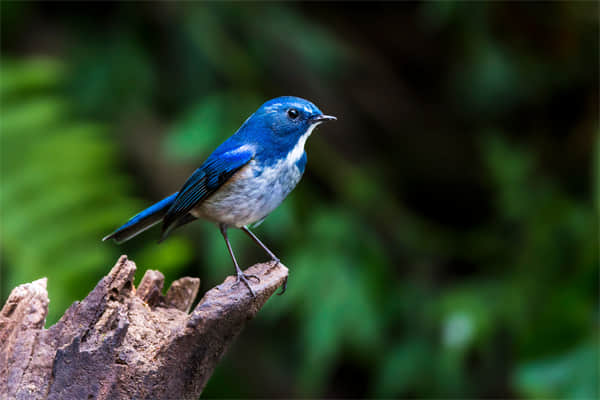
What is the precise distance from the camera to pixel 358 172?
4.98 meters

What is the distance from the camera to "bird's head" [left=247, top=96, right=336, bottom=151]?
2600mm

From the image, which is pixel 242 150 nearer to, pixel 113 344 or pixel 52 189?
pixel 113 344

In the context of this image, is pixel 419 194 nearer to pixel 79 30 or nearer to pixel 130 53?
pixel 130 53

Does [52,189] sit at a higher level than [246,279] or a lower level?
lower

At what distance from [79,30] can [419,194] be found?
297cm

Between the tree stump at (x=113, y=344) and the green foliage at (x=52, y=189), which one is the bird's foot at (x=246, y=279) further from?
the green foliage at (x=52, y=189)

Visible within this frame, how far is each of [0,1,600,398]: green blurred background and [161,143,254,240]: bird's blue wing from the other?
0.97 meters

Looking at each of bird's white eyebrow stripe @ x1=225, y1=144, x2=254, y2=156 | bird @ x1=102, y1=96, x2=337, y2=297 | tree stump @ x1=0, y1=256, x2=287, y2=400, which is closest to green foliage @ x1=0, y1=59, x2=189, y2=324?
bird @ x1=102, y1=96, x2=337, y2=297

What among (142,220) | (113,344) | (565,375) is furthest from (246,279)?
(565,375)

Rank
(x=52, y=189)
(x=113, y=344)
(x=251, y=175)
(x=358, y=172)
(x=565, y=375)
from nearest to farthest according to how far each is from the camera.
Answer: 1. (x=113, y=344)
2. (x=251, y=175)
3. (x=565, y=375)
4. (x=52, y=189)
5. (x=358, y=172)

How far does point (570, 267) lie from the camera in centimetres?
460

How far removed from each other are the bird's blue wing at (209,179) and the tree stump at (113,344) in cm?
46

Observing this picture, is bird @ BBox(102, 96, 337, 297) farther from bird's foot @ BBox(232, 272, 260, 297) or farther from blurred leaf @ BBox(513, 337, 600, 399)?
blurred leaf @ BBox(513, 337, 600, 399)

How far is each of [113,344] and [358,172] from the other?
10.4ft
